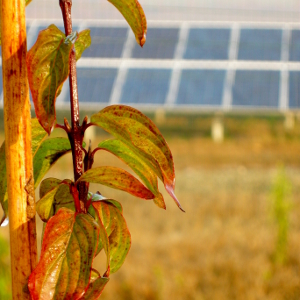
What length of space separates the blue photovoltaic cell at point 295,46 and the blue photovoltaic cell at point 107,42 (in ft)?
5.85

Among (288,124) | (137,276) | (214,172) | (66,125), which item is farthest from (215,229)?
(288,124)

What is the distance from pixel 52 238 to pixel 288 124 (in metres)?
5.28

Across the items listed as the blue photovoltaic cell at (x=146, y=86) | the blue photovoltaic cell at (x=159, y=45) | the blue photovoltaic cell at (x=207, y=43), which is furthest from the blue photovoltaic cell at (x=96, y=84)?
the blue photovoltaic cell at (x=207, y=43)

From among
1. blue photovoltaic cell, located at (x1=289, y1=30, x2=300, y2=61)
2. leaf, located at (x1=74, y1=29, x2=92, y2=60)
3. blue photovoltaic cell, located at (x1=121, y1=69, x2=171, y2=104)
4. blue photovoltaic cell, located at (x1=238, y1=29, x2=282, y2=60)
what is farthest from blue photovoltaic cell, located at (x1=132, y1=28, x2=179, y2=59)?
leaf, located at (x1=74, y1=29, x2=92, y2=60)

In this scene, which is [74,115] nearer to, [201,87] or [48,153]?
[48,153]

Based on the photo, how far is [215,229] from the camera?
7.81ft

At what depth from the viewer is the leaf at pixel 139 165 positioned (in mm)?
257

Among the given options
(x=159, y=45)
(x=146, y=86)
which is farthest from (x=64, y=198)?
(x=159, y=45)

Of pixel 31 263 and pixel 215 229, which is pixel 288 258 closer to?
pixel 215 229

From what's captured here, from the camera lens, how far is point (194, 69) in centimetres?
474

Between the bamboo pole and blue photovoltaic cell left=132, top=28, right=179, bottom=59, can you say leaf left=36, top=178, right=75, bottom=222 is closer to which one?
the bamboo pole

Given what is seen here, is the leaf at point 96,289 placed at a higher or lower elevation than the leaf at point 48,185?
lower

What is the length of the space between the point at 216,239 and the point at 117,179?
2072mm

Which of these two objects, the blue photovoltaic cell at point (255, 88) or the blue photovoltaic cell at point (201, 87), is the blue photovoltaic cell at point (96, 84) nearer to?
the blue photovoltaic cell at point (201, 87)
